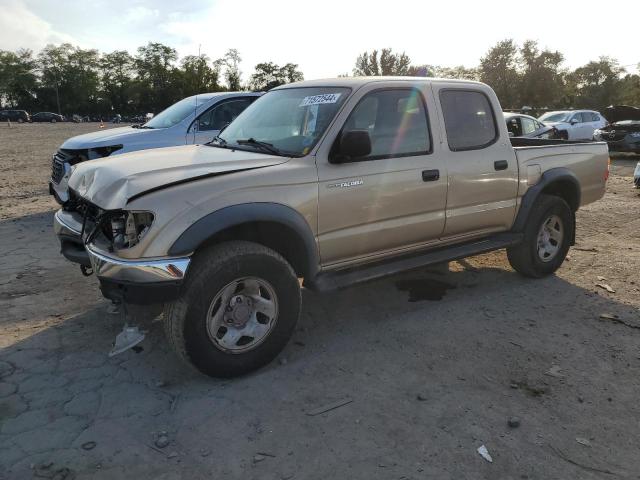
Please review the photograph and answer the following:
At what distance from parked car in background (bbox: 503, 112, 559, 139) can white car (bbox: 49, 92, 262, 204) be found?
7.99m

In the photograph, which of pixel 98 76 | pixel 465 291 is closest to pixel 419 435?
pixel 465 291

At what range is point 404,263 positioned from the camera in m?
4.13

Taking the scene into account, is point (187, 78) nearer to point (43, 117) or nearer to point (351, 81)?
point (43, 117)

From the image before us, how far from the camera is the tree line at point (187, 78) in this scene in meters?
49.3

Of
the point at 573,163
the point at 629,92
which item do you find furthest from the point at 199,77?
the point at 573,163

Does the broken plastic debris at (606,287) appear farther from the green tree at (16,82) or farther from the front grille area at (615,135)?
the green tree at (16,82)

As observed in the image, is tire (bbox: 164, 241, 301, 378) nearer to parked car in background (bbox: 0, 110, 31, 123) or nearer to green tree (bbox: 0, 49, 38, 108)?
parked car in background (bbox: 0, 110, 31, 123)

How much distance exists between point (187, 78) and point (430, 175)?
245 ft

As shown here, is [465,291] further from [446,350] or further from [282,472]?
[282,472]

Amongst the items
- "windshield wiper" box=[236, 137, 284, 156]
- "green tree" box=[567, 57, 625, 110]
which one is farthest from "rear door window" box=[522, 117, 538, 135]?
"green tree" box=[567, 57, 625, 110]

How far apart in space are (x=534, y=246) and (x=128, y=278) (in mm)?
3927

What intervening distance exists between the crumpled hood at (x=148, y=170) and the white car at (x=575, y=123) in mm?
17293

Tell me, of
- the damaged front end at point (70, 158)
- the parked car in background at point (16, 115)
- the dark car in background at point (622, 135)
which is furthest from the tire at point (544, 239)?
the parked car in background at point (16, 115)

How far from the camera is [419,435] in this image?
2.79m
